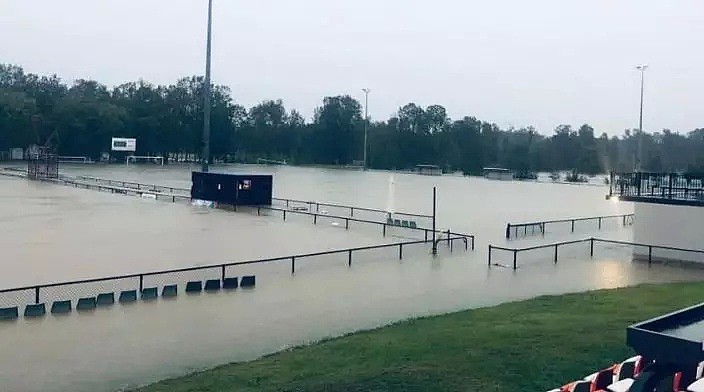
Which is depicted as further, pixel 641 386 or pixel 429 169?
pixel 429 169

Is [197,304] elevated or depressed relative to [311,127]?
depressed

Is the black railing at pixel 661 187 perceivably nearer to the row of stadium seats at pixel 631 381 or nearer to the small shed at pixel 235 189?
the row of stadium seats at pixel 631 381

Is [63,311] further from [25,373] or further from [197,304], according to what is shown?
[25,373]

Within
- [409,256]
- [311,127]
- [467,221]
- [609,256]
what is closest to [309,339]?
[409,256]

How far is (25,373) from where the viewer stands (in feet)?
32.3

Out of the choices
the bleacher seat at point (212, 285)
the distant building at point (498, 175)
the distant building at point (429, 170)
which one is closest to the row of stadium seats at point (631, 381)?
the bleacher seat at point (212, 285)

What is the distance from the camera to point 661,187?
25125 millimetres

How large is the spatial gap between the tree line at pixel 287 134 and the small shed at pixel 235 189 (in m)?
55.6

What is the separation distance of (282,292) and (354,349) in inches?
249

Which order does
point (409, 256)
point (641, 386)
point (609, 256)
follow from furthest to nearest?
point (609, 256) < point (409, 256) < point (641, 386)

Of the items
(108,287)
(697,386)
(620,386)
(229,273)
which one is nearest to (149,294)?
(108,287)

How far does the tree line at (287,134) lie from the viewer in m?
97.1

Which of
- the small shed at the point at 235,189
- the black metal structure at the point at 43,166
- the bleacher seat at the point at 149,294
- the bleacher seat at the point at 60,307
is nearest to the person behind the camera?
the bleacher seat at the point at 60,307

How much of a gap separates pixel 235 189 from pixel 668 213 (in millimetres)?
22985
